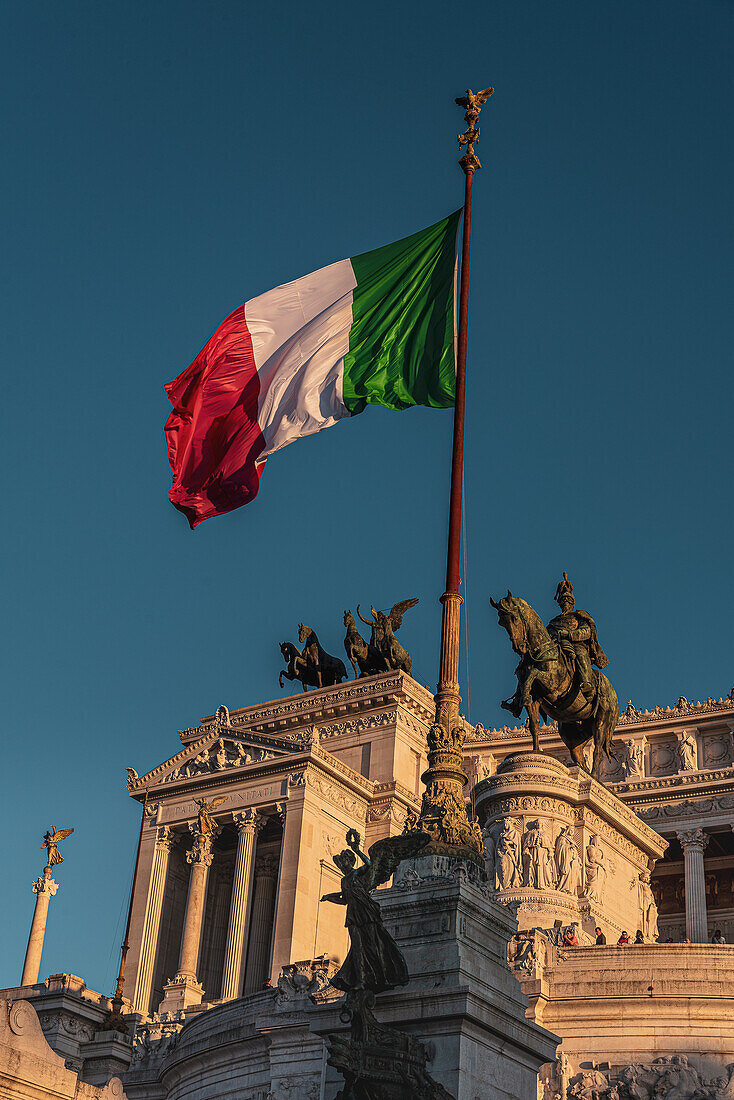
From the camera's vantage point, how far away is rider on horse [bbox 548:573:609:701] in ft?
135

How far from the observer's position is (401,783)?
69.5 m

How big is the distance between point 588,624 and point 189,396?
1894 cm

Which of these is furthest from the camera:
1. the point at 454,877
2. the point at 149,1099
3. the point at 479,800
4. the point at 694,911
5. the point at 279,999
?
the point at 694,911

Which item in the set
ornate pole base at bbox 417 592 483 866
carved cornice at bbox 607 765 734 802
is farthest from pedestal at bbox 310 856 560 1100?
carved cornice at bbox 607 765 734 802

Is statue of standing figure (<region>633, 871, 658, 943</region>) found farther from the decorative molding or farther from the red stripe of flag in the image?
the red stripe of flag

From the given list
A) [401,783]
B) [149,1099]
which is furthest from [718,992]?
[401,783]

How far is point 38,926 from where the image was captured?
52.1m

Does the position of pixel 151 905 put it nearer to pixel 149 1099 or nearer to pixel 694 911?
pixel 694 911

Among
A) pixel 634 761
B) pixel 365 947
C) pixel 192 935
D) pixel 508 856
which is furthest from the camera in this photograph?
pixel 634 761

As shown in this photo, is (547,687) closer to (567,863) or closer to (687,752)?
(567,863)

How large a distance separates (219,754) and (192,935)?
1083 centimetres

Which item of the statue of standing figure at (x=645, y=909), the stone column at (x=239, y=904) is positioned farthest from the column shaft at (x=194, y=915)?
the statue of standing figure at (x=645, y=909)

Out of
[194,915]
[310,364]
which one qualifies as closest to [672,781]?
[194,915]

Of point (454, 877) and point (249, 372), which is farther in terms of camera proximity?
point (249, 372)
